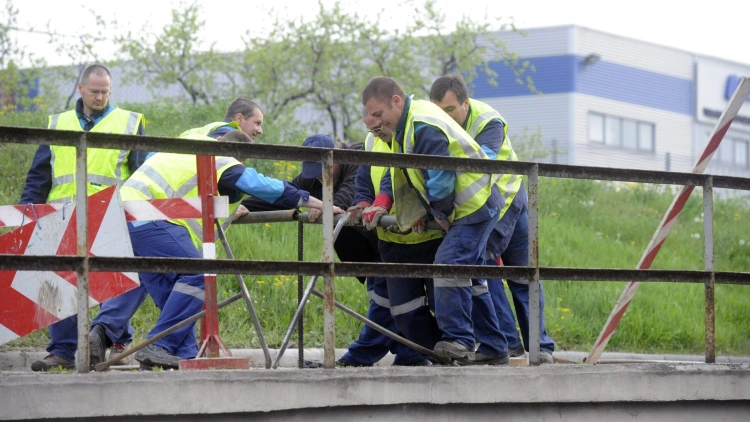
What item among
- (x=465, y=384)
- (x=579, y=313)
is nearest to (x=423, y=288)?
(x=465, y=384)

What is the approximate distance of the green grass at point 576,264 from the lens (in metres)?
8.78

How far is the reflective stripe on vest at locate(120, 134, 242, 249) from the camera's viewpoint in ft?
19.0

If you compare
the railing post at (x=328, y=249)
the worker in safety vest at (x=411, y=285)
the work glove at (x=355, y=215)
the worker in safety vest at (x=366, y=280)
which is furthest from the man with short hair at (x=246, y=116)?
the railing post at (x=328, y=249)

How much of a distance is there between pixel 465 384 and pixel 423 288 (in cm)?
141

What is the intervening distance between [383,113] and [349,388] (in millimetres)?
1676

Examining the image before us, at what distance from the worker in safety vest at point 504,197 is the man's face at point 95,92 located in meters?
2.22

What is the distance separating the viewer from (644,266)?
6254 millimetres

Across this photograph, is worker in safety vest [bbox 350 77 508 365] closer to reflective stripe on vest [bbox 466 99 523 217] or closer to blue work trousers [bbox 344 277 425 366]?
reflective stripe on vest [bbox 466 99 523 217]

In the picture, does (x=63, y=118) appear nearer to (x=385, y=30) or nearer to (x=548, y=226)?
(x=548, y=226)

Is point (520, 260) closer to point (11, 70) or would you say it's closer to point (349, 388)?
point (349, 388)

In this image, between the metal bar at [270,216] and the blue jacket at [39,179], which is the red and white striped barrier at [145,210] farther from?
the blue jacket at [39,179]

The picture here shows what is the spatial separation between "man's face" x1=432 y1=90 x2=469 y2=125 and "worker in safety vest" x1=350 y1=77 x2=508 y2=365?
25.3 inches

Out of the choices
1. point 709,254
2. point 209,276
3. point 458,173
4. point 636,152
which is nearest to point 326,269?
point 209,276

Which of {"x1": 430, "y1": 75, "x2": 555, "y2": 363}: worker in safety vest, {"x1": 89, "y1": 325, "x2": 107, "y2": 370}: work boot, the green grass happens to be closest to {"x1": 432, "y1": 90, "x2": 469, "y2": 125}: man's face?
{"x1": 430, "y1": 75, "x2": 555, "y2": 363}: worker in safety vest
